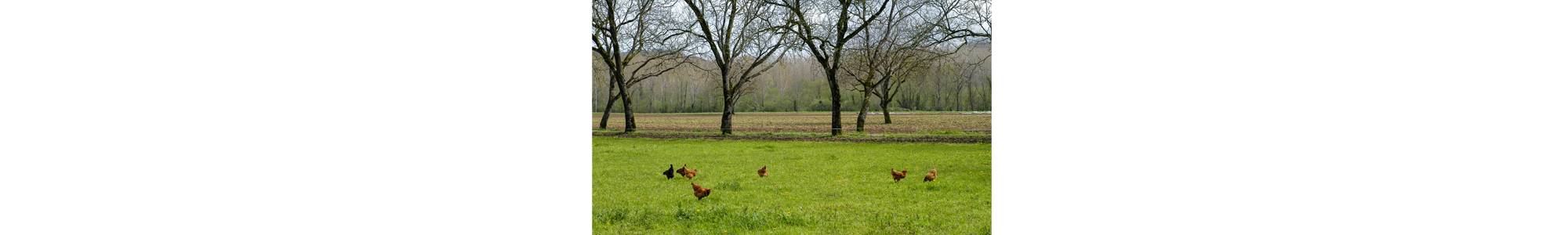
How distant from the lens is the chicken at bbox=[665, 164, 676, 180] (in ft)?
17.9

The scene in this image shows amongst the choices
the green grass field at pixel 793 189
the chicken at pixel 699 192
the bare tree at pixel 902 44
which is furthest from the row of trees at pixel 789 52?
the chicken at pixel 699 192

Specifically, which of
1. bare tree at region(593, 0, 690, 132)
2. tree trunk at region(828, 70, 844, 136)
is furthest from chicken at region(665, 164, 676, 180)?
tree trunk at region(828, 70, 844, 136)

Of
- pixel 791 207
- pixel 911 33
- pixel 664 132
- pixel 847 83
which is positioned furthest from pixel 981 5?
pixel 664 132

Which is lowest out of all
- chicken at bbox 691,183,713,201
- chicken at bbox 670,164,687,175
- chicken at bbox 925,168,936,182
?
chicken at bbox 691,183,713,201

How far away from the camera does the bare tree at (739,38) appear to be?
17.9 ft

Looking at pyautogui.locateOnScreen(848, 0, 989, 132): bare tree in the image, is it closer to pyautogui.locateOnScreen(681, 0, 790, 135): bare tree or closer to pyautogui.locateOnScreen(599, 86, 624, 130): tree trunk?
pyautogui.locateOnScreen(681, 0, 790, 135): bare tree

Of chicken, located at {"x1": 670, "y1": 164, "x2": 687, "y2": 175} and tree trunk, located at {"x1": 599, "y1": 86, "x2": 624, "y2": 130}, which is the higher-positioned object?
tree trunk, located at {"x1": 599, "y1": 86, "x2": 624, "y2": 130}

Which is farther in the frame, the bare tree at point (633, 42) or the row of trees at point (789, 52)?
the bare tree at point (633, 42)

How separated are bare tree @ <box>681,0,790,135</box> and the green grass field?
0.99ft

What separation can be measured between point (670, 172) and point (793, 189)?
22.8 inches

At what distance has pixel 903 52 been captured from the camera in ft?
17.3

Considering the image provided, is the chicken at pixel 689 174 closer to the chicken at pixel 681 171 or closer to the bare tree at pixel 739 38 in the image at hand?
the chicken at pixel 681 171

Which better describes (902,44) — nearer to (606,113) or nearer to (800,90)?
(800,90)
